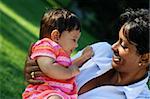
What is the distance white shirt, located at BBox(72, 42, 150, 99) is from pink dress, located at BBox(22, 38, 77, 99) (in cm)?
14

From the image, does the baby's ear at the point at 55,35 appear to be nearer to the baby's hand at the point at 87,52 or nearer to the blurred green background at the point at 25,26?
the baby's hand at the point at 87,52

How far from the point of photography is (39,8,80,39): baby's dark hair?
311cm

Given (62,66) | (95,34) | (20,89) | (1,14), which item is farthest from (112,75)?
(95,34)

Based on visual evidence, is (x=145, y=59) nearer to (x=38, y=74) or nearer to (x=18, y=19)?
(x=38, y=74)

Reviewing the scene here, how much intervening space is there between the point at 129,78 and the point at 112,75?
107mm

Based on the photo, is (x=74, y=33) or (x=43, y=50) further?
(x=74, y=33)

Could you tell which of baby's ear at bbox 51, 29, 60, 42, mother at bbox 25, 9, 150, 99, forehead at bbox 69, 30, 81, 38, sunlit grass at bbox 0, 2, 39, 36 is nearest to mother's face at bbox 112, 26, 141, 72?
mother at bbox 25, 9, 150, 99

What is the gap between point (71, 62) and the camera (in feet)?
10.4

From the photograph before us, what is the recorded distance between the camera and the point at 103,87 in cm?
321

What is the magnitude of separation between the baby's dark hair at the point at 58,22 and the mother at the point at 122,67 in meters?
0.21

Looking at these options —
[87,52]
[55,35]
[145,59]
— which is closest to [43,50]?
[55,35]

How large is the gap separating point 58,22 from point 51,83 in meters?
0.34

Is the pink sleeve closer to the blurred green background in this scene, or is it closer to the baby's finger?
the baby's finger

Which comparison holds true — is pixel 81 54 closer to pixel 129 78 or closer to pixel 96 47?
pixel 96 47
